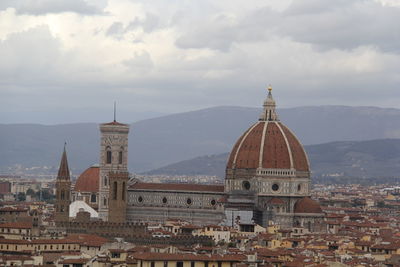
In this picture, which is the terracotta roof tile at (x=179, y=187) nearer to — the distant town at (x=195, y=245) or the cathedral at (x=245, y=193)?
the cathedral at (x=245, y=193)

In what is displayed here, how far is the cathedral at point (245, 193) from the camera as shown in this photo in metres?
126

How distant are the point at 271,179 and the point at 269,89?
12.7 meters

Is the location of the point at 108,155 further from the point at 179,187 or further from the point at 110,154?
the point at 179,187

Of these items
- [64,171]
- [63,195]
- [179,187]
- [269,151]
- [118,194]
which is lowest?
[63,195]

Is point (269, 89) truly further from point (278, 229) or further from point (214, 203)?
point (278, 229)

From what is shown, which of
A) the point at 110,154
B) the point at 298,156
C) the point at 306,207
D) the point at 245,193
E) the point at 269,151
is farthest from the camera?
the point at 110,154

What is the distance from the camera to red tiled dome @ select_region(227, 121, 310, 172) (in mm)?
128500

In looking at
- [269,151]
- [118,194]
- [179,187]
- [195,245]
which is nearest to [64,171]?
[118,194]

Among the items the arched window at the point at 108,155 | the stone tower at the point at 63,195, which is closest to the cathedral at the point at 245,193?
the stone tower at the point at 63,195

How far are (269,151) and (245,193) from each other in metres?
4.02

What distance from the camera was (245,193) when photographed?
128 metres

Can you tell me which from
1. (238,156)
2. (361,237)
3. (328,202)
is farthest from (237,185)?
(328,202)

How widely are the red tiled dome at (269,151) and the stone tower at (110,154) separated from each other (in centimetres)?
1168

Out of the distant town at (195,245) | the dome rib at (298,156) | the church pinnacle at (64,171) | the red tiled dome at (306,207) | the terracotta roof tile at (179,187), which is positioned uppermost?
the dome rib at (298,156)
